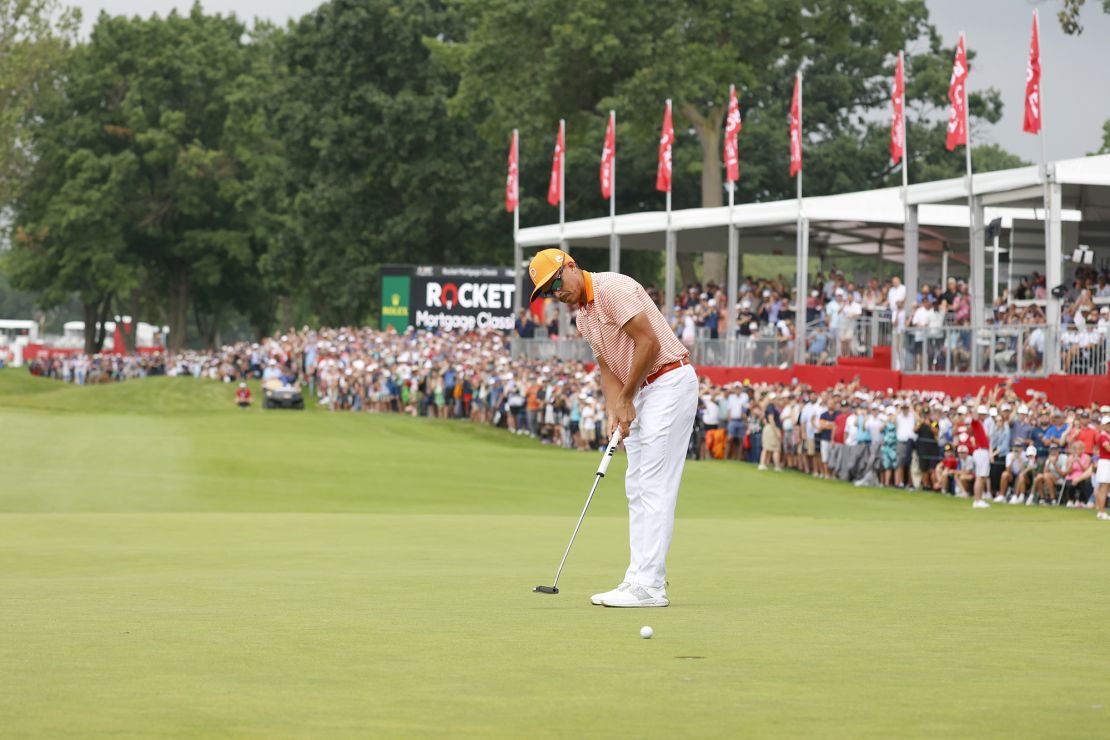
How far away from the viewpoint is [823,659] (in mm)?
7188

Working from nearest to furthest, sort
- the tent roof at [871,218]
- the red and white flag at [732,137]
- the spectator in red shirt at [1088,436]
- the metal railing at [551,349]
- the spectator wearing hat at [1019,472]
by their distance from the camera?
the spectator in red shirt at [1088,436] < the spectator wearing hat at [1019,472] < the tent roof at [871,218] < the red and white flag at [732,137] < the metal railing at [551,349]

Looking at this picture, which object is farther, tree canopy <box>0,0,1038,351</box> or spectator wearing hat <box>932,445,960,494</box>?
tree canopy <box>0,0,1038,351</box>

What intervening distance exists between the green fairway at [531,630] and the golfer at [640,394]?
0.39m

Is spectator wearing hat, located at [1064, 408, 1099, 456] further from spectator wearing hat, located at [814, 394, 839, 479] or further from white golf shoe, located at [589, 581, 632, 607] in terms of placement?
white golf shoe, located at [589, 581, 632, 607]

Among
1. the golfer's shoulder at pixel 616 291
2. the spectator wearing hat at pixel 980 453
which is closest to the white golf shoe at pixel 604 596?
the golfer's shoulder at pixel 616 291

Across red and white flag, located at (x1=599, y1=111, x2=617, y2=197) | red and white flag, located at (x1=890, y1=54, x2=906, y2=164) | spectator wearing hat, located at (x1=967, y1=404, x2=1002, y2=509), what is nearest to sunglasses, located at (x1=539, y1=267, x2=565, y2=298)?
spectator wearing hat, located at (x1=967, y1=404, x2=1002, y2=509)

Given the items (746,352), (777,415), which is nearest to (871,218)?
(746,352)

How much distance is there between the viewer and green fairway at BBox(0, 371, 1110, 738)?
585 cm

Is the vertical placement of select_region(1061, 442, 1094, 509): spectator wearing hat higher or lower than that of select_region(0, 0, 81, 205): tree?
lower

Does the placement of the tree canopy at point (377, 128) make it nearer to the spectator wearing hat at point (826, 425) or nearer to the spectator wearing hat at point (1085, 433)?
the spectator wearing hat at point (826, 425)

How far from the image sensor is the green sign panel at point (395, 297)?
209ft

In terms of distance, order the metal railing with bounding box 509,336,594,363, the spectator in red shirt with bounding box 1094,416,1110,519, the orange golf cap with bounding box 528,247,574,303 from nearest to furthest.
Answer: the orange golf cap with bounding box 528,247,574,303, the spectator in red shirt with bounding box 1094,416,1110,519, the metal railing with bounding box 509,336,594,363

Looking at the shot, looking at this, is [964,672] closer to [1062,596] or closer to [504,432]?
[1062,596]

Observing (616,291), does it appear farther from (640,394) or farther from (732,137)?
(732,137)
